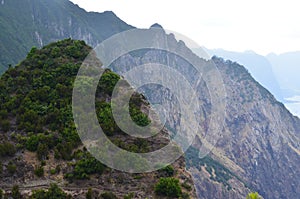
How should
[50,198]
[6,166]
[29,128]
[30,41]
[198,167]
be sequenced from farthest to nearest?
1. [30,41]
2. [198,167]
3. [29,128]
4. [6,166]
5. [50,198]

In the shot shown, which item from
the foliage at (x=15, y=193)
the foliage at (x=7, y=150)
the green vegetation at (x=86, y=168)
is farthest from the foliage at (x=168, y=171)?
the foliage at (x=7, y=150)

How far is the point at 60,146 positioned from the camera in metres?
22.5

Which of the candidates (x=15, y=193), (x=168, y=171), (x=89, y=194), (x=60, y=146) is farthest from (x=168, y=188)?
(x=15, y=193)

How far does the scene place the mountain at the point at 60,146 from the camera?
66.7ft

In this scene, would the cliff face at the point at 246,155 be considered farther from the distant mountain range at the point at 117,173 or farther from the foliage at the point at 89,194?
the foliage at the point at 89,194

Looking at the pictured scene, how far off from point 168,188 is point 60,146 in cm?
704

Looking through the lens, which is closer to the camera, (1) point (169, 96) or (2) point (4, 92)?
(2) point (4, 92)

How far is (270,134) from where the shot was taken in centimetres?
19925

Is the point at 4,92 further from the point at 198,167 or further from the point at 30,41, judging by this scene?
the point at 30,41

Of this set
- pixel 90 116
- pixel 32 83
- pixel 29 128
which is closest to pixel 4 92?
pixel 32 83

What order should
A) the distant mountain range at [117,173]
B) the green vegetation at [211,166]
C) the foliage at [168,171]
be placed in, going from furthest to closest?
the green vegetation at [211,166] → the distant mountain range at [117,173] → the foliage at [168,171]

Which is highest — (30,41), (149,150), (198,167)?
(30,41)

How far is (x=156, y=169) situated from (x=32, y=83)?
12.4 m

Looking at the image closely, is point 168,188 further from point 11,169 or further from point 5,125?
point 5,125
